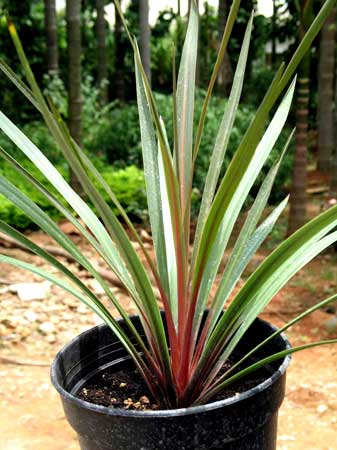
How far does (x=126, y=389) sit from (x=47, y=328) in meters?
1.70

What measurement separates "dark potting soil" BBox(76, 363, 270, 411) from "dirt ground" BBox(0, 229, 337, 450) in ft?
2.47

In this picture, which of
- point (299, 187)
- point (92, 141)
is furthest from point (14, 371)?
point (92, 141)

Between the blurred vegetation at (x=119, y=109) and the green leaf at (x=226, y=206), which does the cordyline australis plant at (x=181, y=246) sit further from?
the blurred vegetation at (x=119, y=109)

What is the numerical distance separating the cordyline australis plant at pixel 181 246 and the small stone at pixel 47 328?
178cm

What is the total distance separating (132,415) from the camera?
43.3 inches

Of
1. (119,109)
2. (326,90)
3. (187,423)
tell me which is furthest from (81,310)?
(119,109)

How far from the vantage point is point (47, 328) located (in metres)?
3.01

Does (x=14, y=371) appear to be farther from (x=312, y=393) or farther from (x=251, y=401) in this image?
(x=251, y=401)

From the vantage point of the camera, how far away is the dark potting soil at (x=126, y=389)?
132 cm

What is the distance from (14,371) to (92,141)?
4.50 meters

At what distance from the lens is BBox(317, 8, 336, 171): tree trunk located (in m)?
5.73

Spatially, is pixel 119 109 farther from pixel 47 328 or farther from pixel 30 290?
pixel 47 328

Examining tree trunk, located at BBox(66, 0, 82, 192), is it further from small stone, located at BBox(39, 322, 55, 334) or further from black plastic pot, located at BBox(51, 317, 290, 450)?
black plastic pot, located at BBox(51, 317, 290, 450)

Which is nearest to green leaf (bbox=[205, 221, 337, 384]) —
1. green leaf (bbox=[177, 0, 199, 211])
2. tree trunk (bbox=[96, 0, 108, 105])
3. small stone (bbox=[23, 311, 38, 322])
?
green leaf (bbox=[177, 0, 199, 211])
